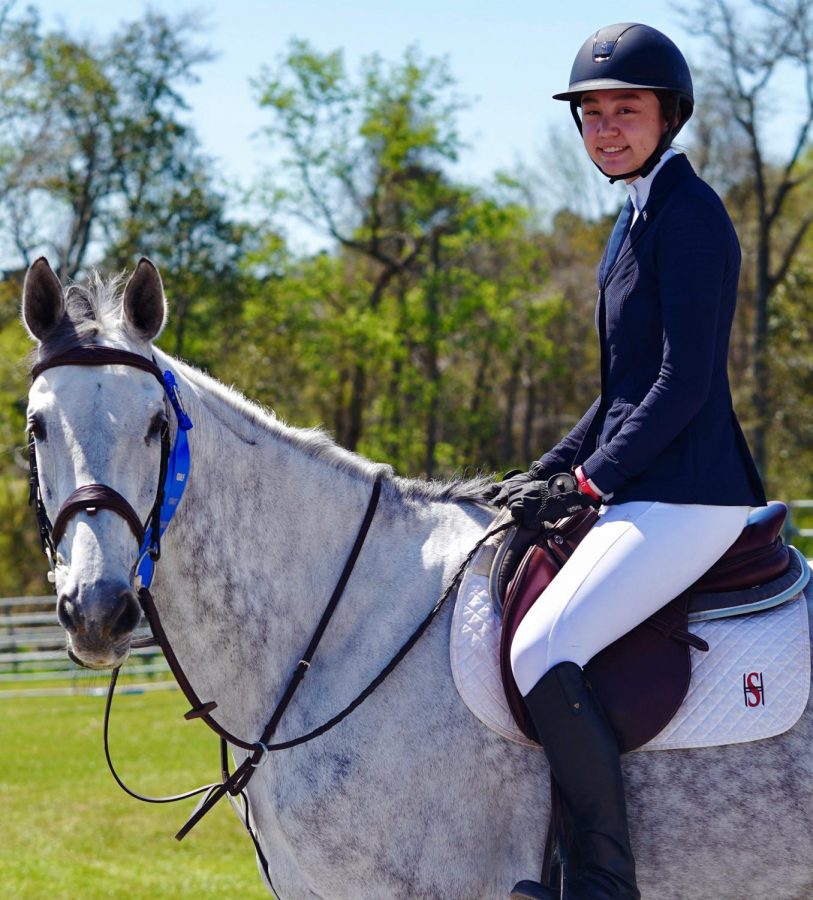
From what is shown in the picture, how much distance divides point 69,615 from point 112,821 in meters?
7.89

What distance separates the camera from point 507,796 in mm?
3340

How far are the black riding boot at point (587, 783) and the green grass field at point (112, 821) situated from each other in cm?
488

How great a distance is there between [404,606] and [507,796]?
666 mm

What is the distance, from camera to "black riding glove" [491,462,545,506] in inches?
141

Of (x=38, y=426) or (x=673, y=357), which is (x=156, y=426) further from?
(x=673, y=357)

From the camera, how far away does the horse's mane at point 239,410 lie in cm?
331

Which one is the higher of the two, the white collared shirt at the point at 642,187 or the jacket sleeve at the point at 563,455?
the white collared shirt at the point at 642,187

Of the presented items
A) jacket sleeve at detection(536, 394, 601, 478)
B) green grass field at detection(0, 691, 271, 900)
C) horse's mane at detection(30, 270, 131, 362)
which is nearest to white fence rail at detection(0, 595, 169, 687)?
green grass field at detection(0, 691, 271, 900)

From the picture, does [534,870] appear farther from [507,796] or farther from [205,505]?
[205,505]

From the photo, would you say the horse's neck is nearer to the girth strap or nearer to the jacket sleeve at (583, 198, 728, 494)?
the girth strap

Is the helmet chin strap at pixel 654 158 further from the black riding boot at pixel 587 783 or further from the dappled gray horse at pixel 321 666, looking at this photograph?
the black riding boot at pixel 587 783

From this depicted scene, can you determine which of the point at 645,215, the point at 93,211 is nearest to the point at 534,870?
the point at 645,215

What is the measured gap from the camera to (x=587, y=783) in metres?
3.16

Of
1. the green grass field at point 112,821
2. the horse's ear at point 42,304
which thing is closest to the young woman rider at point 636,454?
the horse's ear at point 42,304
